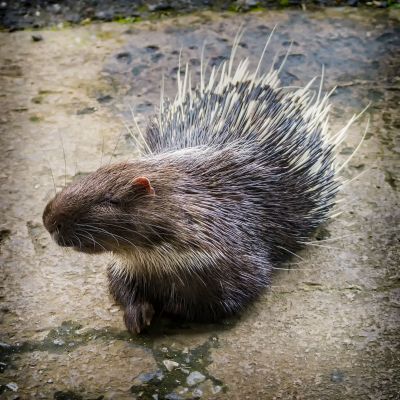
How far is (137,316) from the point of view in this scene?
2660 millimetres

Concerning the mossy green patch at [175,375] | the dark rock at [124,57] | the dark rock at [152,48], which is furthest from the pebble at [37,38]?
the mossy green patch at [175,375]

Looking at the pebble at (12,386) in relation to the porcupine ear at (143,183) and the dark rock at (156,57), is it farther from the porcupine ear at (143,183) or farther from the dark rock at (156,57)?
the dark rock at (156,57)

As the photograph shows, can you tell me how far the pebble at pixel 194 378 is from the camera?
244 cm

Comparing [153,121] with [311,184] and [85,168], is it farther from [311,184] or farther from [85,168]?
[311,184]

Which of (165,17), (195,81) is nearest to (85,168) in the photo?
(195,81)

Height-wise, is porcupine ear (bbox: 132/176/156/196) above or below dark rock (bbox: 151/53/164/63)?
above

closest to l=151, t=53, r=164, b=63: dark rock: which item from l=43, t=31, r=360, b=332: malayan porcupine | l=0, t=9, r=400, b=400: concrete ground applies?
l=0, t=9, r=400, b=400: concrete ground

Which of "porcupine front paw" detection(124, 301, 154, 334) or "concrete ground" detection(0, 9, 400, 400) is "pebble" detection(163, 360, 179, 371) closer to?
"concrete ground" detection(0, 9, 400, 400)

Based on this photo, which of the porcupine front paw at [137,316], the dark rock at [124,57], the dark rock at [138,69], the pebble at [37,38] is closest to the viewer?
the porcupine front paw at [137,316]

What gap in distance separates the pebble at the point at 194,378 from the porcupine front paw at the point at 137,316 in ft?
0.97

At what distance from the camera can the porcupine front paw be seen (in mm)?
2654

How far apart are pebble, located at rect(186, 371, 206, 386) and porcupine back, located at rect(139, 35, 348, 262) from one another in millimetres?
594

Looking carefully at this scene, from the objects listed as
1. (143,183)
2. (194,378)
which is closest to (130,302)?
(194,378)

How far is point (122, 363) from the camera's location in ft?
8.28
